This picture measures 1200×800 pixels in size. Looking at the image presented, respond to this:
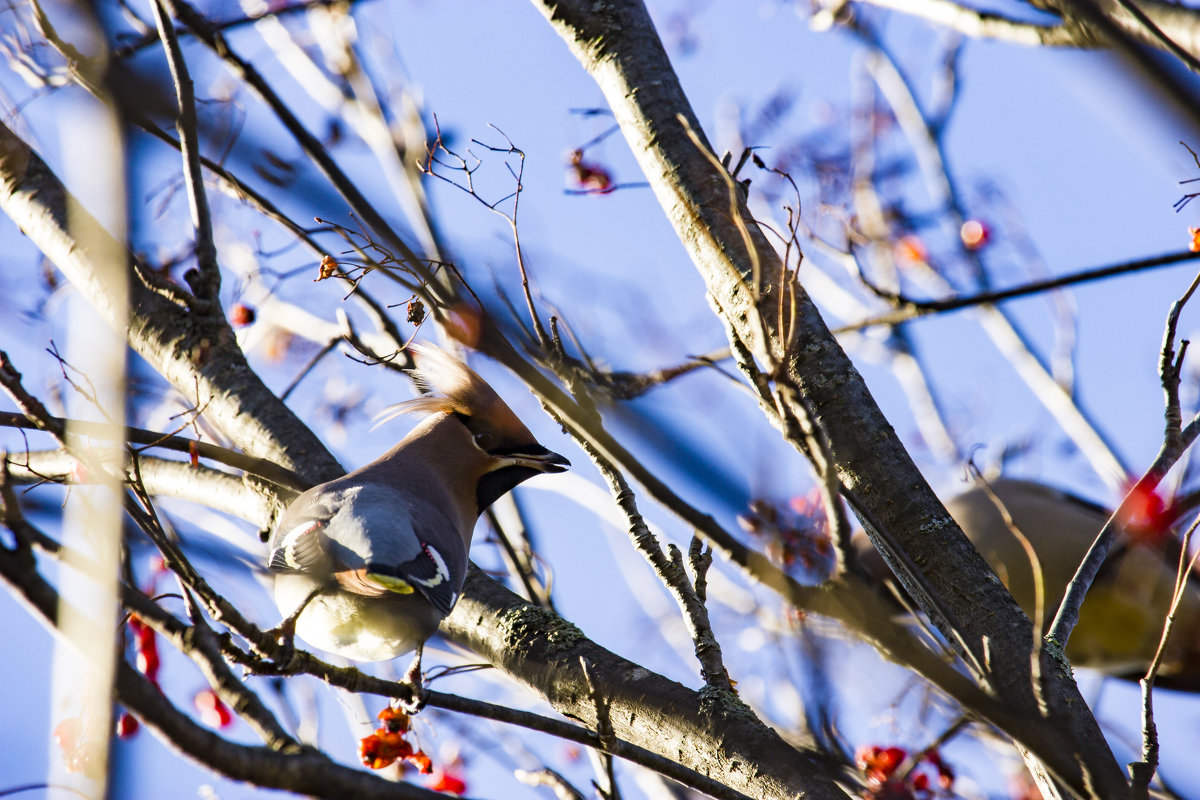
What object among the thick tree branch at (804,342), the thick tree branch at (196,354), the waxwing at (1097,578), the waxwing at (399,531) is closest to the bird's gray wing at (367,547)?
the waxwing at (399,531)

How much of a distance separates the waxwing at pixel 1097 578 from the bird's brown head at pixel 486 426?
1.09 m

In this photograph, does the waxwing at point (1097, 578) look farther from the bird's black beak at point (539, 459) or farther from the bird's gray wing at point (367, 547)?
the bird's gray wing at point (367, 547)

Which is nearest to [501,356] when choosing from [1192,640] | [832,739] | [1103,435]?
[832,739]

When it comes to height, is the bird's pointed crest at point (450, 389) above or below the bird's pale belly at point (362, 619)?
above

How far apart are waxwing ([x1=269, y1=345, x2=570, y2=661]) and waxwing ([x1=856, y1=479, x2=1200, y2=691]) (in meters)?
1.24

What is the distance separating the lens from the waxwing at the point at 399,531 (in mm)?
2367

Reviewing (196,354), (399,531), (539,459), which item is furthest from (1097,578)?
(196,354)

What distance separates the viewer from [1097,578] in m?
2.88

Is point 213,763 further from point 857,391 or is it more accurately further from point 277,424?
point 277,424

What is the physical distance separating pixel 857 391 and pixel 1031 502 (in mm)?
1248

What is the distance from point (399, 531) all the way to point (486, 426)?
78 cm

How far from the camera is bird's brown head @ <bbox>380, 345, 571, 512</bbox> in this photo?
3.12 meters

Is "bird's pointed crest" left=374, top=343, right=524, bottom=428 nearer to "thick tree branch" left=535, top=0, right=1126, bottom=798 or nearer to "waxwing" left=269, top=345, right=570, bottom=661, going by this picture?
"waxwing" left=269, top=345, right=570, bottom=661

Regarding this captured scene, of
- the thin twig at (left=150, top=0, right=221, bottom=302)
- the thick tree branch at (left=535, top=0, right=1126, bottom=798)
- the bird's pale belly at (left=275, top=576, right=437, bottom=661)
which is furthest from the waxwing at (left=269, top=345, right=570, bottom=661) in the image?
the thick tree branch at (left=535, top=0, right=1126, bottom=798)
